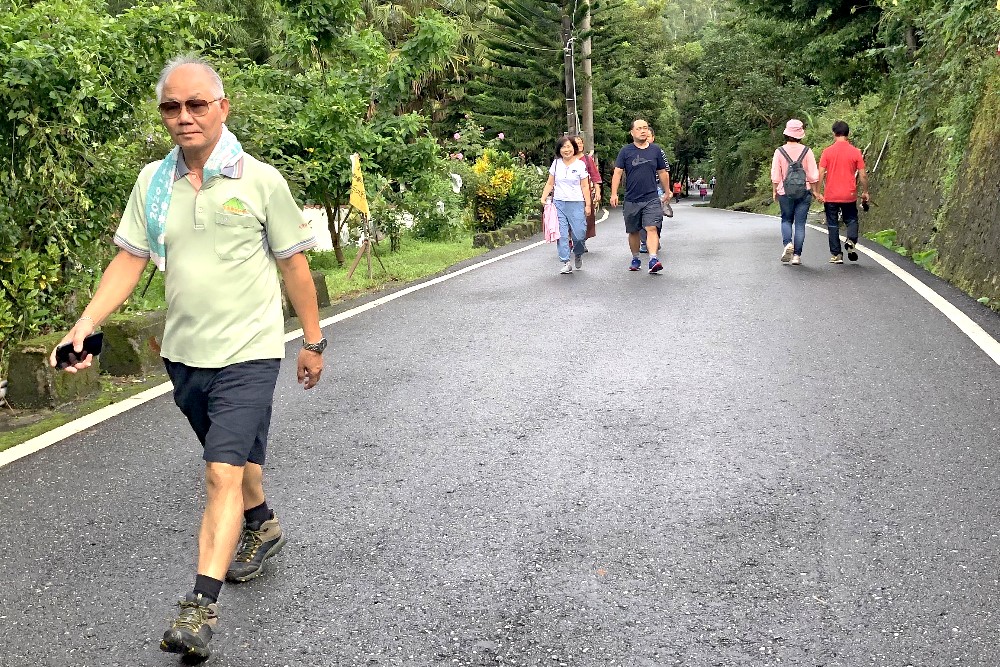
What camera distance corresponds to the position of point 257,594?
3889mm

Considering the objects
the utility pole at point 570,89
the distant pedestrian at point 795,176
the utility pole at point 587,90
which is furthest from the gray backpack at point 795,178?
the utility pole at point 587,90

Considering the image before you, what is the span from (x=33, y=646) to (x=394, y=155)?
11.6 m

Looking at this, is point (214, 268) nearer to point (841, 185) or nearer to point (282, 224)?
point (282, 224)

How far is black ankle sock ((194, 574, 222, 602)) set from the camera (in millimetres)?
3461

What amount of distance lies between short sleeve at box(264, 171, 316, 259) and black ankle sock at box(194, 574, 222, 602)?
42.0 inches

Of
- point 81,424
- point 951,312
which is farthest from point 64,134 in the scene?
point 951,312

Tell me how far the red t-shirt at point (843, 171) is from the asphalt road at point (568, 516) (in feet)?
19.5

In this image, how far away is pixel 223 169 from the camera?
146 inches

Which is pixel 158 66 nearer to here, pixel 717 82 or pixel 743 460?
pixel 743 460

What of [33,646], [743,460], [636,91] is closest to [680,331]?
[743,460]

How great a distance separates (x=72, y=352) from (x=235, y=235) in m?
0.63

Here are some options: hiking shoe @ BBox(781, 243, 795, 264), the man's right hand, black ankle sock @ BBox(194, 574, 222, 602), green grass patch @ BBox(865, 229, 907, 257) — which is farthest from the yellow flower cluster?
black ankle sock @ BBox(194, 574, 222, 602)

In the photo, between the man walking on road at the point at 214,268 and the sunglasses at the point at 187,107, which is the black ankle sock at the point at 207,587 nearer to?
the man walking on road at the point at 214,268

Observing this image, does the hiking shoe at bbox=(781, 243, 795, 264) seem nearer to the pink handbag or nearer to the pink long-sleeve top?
the pink long-sleeve top
